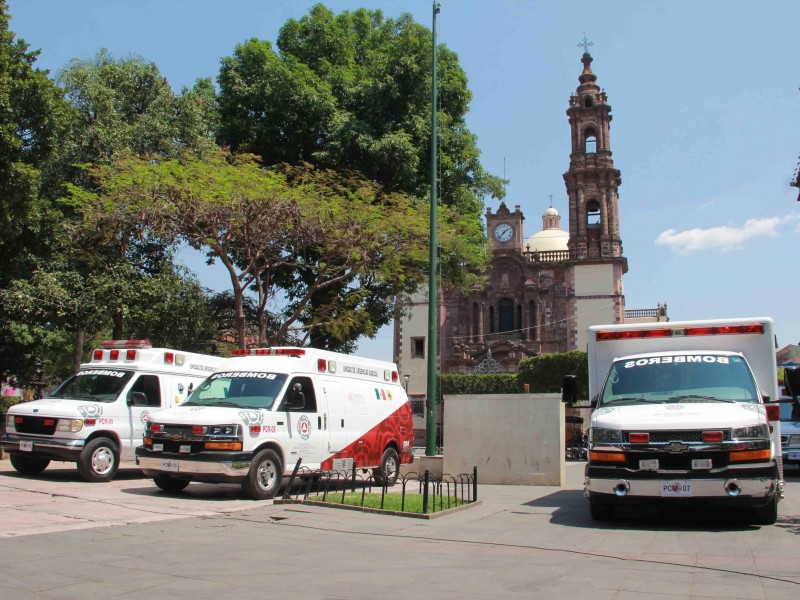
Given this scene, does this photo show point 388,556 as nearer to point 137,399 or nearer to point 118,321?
Result: point 137,399

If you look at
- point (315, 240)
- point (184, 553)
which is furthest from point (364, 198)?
point (184, 553)

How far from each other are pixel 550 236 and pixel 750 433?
62246 millimetres

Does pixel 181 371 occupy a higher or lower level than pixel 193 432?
higher

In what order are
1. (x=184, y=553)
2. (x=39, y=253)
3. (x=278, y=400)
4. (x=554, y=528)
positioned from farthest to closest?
(x=39, y=253)
(x=278, y=400)
(x=554, y=528)
(x=184, y=553)

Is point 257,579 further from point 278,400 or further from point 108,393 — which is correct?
point 108,393

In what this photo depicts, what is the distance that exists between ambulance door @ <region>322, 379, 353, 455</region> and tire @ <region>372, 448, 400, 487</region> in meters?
1.26

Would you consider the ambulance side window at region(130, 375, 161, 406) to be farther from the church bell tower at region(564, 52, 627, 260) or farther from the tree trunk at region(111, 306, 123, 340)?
the church bell tower at region(564, 52, 627, 260)

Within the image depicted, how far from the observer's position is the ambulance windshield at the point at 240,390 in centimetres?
1184

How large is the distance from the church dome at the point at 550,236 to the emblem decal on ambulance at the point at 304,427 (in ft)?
176

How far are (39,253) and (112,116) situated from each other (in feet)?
15.1

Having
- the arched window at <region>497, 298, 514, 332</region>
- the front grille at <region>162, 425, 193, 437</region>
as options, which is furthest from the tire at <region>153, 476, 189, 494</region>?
the arched window at <region>497, 298, 514, 332</region>

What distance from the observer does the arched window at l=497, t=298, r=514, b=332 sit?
5909 cm

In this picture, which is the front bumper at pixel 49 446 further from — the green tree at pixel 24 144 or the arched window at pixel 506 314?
the arched window at pixel 506 314

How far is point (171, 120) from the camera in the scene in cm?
2398
